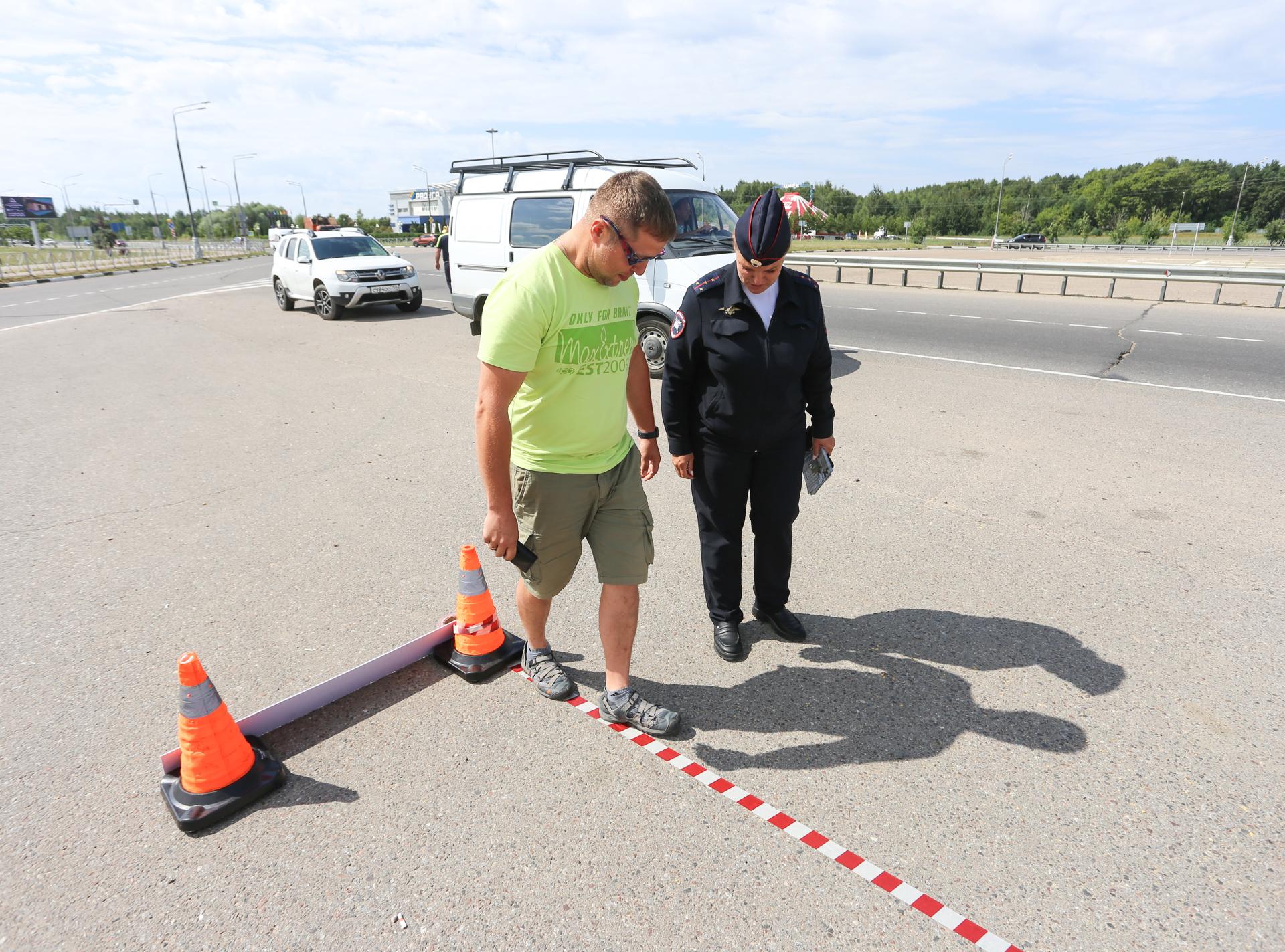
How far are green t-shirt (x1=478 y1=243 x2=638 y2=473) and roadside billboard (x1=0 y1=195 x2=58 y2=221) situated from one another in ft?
431

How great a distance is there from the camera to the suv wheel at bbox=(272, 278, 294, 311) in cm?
1726

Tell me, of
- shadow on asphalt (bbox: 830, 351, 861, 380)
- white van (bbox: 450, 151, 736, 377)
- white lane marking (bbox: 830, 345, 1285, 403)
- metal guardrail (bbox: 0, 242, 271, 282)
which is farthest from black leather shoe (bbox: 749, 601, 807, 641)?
metal guardrail (bbox: 0, 242, 271, 282)

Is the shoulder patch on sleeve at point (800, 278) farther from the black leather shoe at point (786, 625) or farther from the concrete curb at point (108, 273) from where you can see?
the concrete curb at point (108, 273)

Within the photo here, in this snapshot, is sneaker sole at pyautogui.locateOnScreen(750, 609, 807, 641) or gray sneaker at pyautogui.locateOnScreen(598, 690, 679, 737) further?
sneaker sole at pyautogui.locateOnScreen(750, 609, 807, 641)

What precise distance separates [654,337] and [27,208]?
12787cm

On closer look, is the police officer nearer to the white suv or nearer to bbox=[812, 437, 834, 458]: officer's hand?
bbox=[812, 437, 834, 458]: officer's hand

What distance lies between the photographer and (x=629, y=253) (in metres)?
2.65

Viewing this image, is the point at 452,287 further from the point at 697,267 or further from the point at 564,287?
the point at 564,287

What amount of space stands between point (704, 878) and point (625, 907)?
27cm

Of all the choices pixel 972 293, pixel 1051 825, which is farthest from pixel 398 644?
pixel 972 293

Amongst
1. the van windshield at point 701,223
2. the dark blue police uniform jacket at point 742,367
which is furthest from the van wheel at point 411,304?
the dark blue police uniform jacket at point 742,367

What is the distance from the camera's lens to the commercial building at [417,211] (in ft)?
271

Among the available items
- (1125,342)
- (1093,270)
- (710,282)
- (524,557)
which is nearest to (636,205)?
(710,282)

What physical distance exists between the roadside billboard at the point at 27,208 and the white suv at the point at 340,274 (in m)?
115
